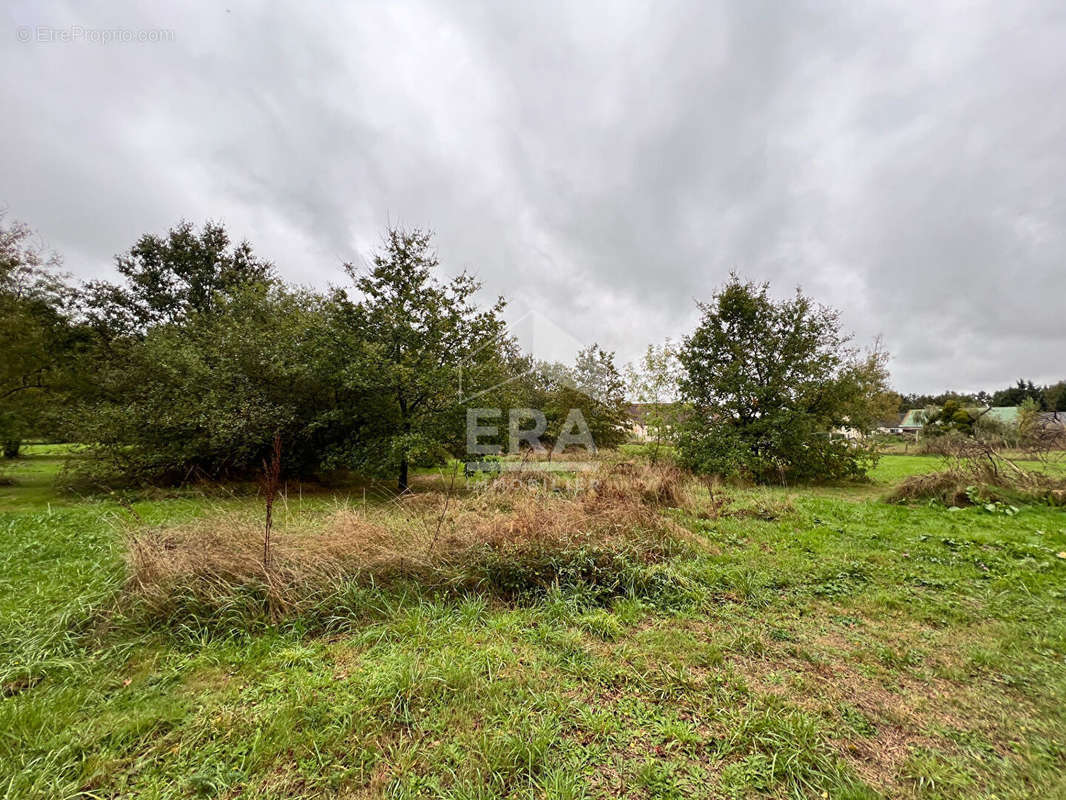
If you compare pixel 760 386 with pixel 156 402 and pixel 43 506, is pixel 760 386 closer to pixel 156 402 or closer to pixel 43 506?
pixel 156 402

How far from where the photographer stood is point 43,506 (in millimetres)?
6816

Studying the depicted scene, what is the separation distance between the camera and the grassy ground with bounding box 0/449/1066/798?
67.0 inches

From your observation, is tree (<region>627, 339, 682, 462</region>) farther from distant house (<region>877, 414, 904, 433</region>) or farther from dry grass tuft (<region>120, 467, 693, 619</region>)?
distant house (<region>877, 414, 904, 433</region>)

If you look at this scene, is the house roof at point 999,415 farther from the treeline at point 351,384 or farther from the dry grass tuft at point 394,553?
the dry grass tuft at point 394,553

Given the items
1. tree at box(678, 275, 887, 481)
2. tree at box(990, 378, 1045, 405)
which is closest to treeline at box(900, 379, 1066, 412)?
tree at box(990, 378, 1045, 405)

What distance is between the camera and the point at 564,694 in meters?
2.21

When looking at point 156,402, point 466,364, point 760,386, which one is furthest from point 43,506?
point 760,386

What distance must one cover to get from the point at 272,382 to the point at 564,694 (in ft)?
30.5

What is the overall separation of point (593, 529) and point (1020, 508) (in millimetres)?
7848

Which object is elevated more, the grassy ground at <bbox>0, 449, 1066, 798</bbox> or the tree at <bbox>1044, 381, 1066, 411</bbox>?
the tree at <bbox>1044, 381, 1066, 411</bbox>

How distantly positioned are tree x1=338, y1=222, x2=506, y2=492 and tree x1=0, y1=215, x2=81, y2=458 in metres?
7.39

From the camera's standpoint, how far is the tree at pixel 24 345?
8.22m

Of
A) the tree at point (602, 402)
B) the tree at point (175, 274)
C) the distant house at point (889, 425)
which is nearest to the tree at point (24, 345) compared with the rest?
the tree at point (175, 274)

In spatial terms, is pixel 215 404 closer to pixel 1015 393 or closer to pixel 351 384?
pixel 351 384
